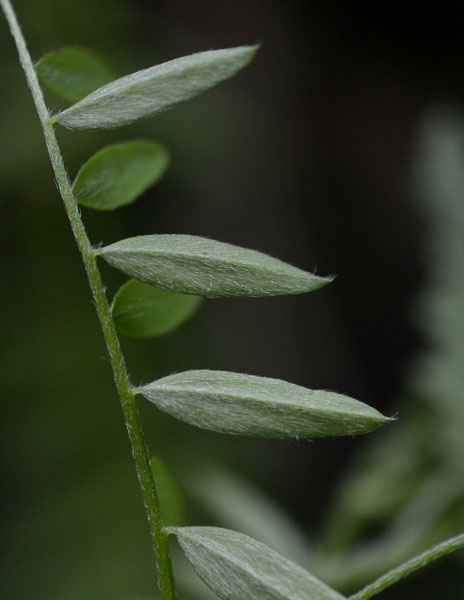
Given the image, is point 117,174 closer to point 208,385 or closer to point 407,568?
point 208,385

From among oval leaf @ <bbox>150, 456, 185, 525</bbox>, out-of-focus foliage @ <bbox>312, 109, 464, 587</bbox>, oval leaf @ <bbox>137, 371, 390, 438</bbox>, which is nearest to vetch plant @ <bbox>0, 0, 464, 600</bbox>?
oval leaf @ <bbox>137, 371, 390, 438</bbox>

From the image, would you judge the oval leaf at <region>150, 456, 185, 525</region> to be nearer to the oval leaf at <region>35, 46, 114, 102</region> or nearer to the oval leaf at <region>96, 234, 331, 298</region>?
the oval leaf at <region>96, 234, 331, 298</region>

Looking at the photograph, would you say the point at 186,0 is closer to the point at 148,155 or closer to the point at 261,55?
the point at 261,55

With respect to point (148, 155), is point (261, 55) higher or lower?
higher

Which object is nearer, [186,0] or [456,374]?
[456,374]

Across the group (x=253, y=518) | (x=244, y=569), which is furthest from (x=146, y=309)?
(x=253, y=518)

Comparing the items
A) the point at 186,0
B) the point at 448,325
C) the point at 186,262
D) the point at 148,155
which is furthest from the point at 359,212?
the point at 186,262

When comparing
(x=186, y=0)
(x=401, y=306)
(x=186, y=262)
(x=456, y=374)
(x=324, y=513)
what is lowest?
(x=324, y=513)
